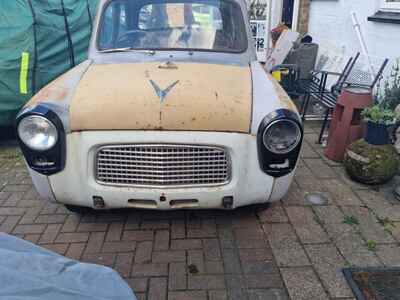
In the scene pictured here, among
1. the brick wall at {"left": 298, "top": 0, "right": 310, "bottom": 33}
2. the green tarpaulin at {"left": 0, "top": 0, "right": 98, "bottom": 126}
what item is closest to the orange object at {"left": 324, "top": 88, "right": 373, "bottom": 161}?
the green tarpaulin at {"left": 0, "top": 0, "right": 98, "bottom": 126}

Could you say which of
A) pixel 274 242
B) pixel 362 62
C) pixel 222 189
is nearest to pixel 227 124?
pixel 222 189

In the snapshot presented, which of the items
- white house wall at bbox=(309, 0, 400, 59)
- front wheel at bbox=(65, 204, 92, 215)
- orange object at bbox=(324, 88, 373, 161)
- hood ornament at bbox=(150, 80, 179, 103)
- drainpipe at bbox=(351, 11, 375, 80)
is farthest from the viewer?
drainpipe at bbox=(351, 11, 375, 80)

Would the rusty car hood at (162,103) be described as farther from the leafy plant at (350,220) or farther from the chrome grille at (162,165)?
the leafy plant at (350,220)

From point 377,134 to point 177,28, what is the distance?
2050 mm

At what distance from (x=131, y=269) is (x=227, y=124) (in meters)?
1.14

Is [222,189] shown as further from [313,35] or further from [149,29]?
[313,35]

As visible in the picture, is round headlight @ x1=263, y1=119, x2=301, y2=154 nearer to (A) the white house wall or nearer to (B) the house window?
(A) the white house wall

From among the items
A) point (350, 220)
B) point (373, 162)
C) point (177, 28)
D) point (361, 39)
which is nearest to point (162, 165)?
point (177, 28)

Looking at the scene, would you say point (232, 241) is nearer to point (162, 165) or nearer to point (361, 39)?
point (162, 165)

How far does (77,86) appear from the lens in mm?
2551

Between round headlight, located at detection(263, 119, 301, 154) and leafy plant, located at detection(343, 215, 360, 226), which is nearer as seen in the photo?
round headlight, located at detection(263, 119, 301, 154)

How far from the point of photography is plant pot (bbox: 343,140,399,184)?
3.34 metres

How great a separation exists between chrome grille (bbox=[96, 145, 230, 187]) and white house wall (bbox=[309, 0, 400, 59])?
357 centimetres

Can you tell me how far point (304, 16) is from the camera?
762 centimetres
